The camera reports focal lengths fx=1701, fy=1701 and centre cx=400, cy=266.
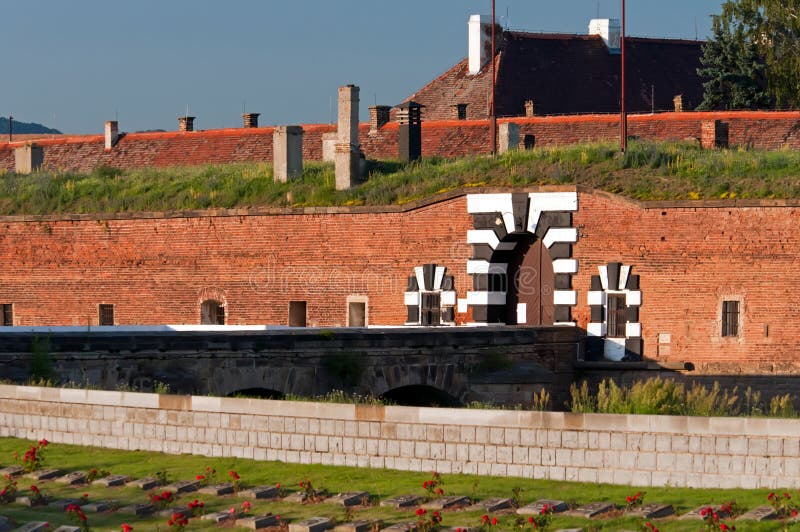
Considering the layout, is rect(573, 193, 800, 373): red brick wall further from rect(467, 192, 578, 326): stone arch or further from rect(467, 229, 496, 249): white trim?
rect(467, 229, 496, 249): white trim

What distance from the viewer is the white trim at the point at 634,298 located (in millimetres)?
37156

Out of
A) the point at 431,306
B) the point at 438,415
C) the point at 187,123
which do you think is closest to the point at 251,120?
the point at 187,123

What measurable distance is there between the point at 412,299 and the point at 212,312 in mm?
5841

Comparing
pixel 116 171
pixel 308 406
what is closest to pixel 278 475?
pixel 308 406

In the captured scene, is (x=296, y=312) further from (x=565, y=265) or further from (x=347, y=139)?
(x=565, y=265)

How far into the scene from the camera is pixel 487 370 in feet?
111

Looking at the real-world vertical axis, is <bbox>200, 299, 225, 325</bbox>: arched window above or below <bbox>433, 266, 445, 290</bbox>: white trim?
below

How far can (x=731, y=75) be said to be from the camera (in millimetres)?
59344

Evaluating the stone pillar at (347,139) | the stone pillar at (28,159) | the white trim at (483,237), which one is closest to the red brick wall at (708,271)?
the white trim at (483,237)

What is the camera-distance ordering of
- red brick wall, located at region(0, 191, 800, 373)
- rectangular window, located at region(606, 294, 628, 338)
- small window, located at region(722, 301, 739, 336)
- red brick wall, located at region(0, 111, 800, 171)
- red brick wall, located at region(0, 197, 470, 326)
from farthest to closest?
red brick wall, located at region(0, 111, 800, 171)
red brick wall, located at region(0, 197, 470, 326)
rectangular window, located at region(606, 294, 628, 338)
small window, located at region(722, 301, 739, 336)
red brick wall, located at region(0, 191, 800, 373)

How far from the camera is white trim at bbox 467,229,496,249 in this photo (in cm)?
3906

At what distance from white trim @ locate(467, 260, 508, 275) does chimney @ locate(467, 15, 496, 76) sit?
2319 centimetres

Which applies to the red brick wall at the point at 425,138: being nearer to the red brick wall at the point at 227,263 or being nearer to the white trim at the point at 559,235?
the white trim at the point at 559,235

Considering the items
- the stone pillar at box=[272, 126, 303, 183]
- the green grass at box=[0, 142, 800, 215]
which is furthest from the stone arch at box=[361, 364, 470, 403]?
the stone pillar at box=[272, 126, 303, 183]
